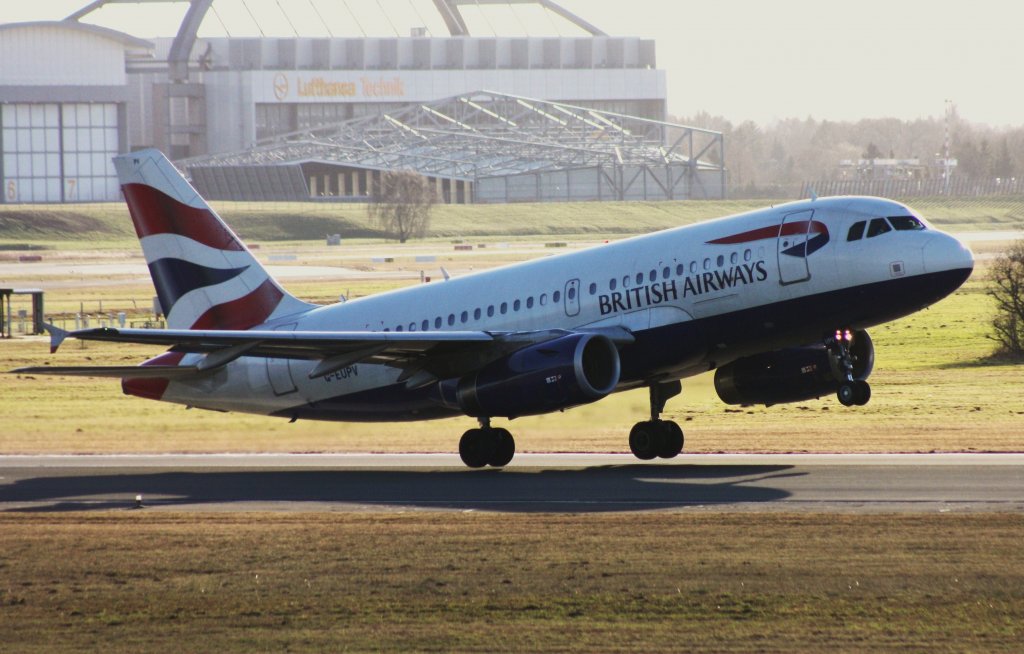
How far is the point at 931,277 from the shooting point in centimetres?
3250

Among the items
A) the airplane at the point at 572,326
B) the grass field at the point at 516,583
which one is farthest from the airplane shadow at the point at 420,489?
the grass field at the point at 516,583

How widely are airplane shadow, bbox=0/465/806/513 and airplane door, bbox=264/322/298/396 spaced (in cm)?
215

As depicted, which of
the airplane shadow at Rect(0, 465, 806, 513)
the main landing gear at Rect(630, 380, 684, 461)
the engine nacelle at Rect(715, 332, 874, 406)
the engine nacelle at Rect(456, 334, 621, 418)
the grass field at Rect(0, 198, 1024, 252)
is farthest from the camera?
the grass field at Rect(0, 198, 1024, 252)

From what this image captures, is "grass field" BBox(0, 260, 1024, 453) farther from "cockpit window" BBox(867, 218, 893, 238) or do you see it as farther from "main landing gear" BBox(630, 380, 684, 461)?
"cockpit window" BBox(867, 218, 893, 238)

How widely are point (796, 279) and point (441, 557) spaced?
469 inches

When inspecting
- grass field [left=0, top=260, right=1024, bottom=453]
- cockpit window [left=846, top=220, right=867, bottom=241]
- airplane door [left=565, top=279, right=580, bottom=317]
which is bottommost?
grass field [left=0, top=260, right=1024, bottom=453]

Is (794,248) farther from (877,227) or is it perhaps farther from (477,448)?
(477,448)

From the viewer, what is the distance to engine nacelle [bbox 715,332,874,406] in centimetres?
3562

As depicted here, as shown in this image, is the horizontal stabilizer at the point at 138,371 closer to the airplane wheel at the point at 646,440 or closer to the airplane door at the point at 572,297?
the airplane door at the point at 572,297

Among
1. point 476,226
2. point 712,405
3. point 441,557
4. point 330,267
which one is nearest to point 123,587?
point 441,557

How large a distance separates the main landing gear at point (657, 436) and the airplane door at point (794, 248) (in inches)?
197

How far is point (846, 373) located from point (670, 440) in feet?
17.9

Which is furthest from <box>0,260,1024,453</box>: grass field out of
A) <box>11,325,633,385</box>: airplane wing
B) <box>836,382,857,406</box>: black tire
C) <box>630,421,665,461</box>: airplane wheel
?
<box>836,382,857,406</box>: black tire

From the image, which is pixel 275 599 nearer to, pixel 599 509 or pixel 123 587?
pixel 123 587
